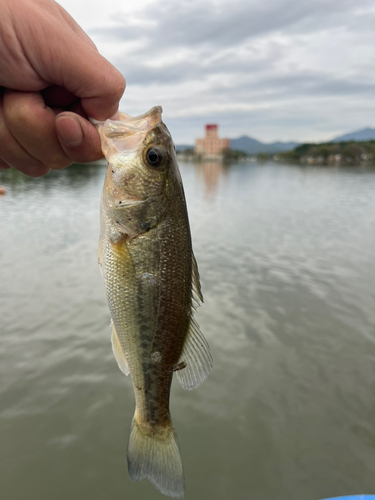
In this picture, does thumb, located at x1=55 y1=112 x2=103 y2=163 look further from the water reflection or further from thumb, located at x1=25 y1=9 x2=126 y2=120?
the water reflection

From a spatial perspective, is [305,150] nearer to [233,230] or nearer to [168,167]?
[233,230]

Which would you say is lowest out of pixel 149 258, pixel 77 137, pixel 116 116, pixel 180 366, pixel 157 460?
pixel 157 460

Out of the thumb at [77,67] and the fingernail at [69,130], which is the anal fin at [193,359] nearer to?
the fingernail at [69,130]

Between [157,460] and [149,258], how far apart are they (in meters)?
1.35

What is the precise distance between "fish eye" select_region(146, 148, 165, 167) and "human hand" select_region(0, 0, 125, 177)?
35cm

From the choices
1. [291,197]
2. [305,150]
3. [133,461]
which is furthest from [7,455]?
[305,150]

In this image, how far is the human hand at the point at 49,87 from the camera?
4.98 feet

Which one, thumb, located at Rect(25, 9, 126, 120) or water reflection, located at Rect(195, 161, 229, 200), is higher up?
thumb, located at Rect(25, 9, 126, 120)

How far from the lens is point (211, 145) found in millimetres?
170125

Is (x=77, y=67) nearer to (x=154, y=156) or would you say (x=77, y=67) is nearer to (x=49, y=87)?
(x=49, y=87)

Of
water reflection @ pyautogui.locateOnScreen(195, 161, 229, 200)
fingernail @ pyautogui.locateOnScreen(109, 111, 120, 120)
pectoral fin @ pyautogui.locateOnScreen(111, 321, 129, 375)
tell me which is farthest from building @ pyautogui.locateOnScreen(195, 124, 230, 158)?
pectoral fin @ pyautogui.locateOnScreen(111, 321, 129, 375)

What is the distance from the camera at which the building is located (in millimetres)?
168125

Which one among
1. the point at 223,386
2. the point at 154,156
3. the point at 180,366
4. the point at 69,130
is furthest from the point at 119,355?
the point at 223,386

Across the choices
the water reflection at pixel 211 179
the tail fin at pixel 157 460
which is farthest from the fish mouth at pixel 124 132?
the water reflection at pixel 211 179
